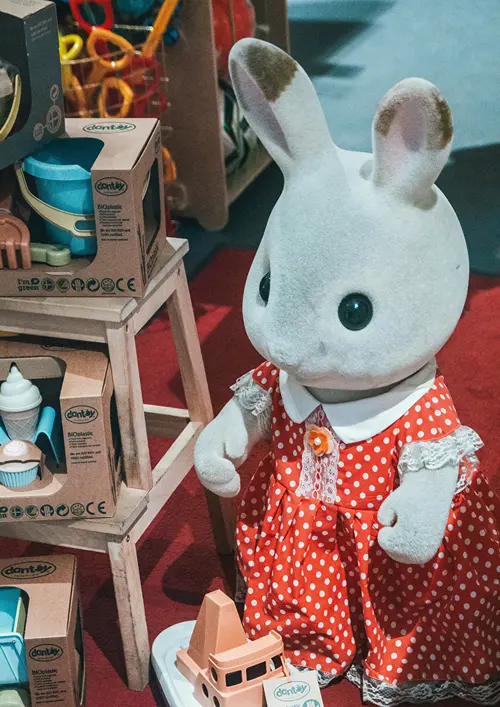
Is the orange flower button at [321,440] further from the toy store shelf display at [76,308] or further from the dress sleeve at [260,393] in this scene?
the toy store shelf display at [76,308]

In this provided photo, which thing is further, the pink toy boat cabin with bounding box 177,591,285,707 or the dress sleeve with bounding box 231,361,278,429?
the dress sleeve with bounding box 231,361,278,429

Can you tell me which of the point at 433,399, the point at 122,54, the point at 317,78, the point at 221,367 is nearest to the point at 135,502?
the point at 433,399

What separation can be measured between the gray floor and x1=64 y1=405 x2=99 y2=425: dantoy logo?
4.81ft

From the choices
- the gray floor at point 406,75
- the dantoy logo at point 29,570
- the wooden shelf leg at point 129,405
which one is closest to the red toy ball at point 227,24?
the gray floor at point 406,75

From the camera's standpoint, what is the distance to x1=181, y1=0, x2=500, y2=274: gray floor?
120 inches

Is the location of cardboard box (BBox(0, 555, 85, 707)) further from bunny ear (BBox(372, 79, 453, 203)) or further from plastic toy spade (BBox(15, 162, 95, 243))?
bunny ear (BBox(372, 79, 453, 203))

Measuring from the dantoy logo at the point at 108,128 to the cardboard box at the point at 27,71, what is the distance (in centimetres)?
8

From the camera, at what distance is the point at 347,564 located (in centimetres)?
157

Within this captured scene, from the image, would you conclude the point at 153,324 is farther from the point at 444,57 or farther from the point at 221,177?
the point at 444,57

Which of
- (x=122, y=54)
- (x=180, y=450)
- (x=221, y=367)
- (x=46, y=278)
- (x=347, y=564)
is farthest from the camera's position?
(x=122, y=54)

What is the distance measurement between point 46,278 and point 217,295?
4.25ft

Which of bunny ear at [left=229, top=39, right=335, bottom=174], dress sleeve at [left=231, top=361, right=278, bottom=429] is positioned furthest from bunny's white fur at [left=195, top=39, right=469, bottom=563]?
dress sleeve at [left=231, top=361, right=278, bottom=429]

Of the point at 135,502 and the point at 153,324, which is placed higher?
the point at 135,502

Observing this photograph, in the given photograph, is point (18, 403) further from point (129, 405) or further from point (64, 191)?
point (64, 191)
